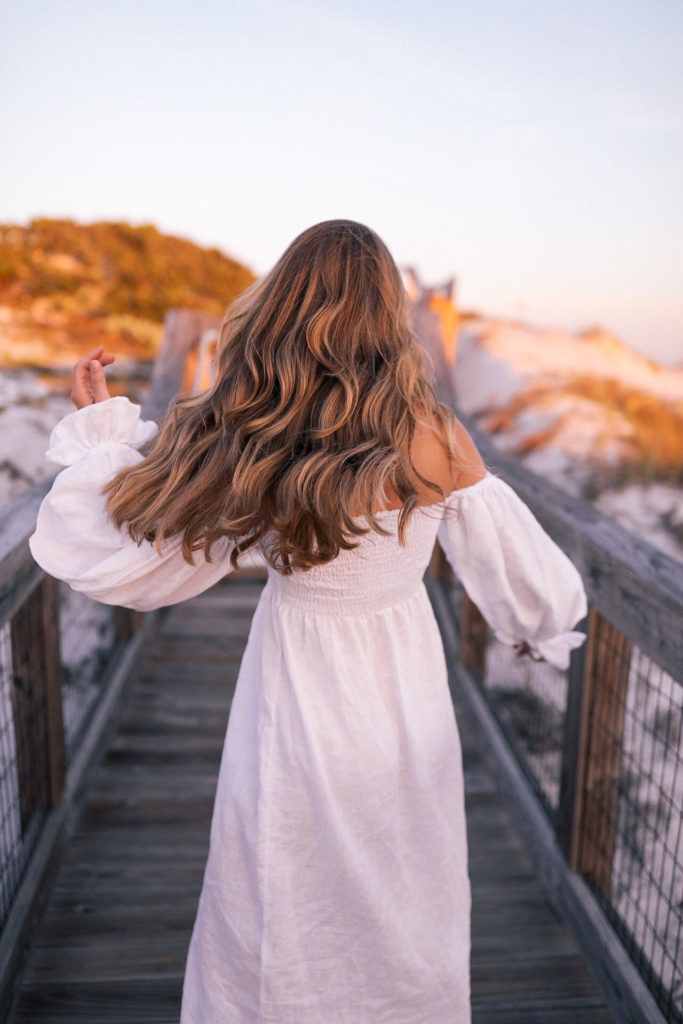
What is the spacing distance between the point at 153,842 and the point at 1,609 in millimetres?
1201

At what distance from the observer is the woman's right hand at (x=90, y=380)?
1.35 m

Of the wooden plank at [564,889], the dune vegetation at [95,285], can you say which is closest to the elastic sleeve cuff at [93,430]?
the wooden plank at [564,889]

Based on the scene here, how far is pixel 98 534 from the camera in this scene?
1.26 m

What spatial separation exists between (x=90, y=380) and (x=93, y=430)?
0.39 feet

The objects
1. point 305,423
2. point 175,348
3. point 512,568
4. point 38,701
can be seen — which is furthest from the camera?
point 175,348

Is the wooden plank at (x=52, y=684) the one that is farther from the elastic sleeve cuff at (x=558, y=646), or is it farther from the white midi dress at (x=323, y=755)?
the elastic sleeve cuff at (x=558, y=646)

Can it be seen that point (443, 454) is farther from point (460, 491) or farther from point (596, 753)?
point (596, 753)

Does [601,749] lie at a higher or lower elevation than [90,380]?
lower

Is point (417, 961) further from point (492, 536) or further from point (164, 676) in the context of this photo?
point (164, 676)

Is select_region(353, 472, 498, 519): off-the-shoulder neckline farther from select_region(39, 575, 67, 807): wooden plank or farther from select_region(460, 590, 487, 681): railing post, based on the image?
select_region(460, 590, 487, 681): railing post

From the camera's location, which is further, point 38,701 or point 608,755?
point 38,701

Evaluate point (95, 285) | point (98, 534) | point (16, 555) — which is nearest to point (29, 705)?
point (16, 555)

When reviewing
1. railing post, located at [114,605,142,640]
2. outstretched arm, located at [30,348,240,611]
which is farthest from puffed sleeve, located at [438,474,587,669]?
railing post, located at [114,605,142,640]

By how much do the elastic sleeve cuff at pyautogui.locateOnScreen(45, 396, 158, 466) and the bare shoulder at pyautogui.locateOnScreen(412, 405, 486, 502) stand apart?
0.50 meters
